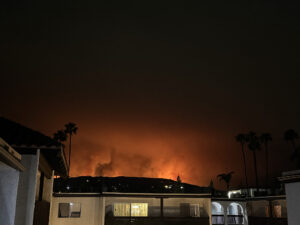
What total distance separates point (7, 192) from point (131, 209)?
21.7 m

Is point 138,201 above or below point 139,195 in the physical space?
below

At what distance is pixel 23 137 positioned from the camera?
11633mm

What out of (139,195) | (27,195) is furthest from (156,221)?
(27,195)

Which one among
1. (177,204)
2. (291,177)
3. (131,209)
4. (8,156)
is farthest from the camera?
(177,204)

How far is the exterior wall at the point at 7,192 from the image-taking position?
32.0 ft

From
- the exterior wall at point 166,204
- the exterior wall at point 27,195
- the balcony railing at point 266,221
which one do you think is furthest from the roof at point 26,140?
the balcony railing at point 266,221

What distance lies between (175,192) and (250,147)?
100 ft

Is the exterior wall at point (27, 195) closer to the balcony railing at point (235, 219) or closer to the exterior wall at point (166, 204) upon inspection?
the exterior wall at point (166, 204)

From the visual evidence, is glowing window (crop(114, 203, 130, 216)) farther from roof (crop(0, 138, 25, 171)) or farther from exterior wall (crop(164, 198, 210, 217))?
roof (crop(0, 138, 25, 171))

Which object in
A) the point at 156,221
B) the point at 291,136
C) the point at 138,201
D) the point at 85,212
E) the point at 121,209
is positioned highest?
the point at 291,136

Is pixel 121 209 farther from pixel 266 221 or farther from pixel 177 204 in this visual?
pixel 266 221

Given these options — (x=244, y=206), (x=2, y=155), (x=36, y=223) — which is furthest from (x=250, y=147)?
(x=2, y=155)

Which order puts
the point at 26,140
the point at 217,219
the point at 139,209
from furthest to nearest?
1. the point at 217,219
2. the point at 139,209
3. the point at 26,140

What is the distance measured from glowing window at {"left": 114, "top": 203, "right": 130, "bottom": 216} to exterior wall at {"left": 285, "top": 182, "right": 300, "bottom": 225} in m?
19.1
